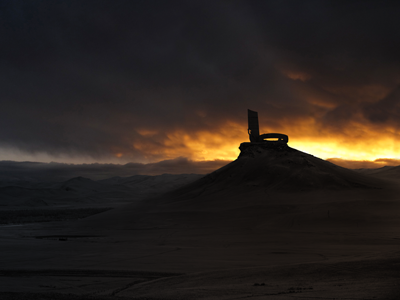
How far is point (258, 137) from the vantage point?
1797 inches

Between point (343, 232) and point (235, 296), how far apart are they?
47.9 feet

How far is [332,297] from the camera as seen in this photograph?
260 inches

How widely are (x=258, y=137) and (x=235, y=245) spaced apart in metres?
31.1

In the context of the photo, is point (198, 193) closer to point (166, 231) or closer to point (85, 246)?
point (166, 231)

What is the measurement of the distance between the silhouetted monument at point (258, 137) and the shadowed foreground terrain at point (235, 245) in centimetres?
476

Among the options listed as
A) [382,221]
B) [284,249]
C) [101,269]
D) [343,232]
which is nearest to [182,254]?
[101,269]

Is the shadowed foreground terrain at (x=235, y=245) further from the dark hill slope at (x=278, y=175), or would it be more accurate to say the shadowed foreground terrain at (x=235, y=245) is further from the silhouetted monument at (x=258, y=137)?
the silhouetted monument at (x=258, y=137)

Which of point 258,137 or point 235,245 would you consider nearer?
point 235,245

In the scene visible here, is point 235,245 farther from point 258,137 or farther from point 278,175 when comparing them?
point 258,137

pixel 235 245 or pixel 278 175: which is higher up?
pixel 278 175

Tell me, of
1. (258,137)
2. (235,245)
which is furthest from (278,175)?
(235,245)

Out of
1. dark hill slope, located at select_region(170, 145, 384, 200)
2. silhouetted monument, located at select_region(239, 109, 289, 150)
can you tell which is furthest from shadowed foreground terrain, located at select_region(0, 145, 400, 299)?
silhouetted monument, located at select_region(239, 109, 289, 150)

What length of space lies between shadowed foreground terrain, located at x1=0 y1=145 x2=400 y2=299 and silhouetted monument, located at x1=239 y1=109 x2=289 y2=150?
188 inches

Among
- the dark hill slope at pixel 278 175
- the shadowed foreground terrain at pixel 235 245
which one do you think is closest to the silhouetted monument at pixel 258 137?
the dark hill slope at pixel 278 175
